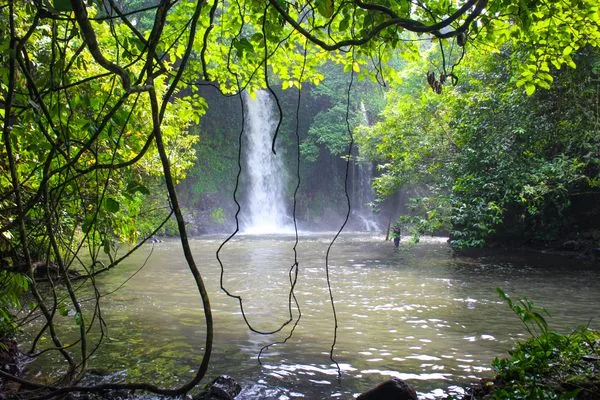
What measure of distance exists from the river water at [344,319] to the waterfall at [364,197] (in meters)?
15.5

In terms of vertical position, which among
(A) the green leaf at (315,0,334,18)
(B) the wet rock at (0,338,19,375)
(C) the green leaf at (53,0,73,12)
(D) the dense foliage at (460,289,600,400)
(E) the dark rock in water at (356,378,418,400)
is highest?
(A) the green leaf at (315,0,334,18)

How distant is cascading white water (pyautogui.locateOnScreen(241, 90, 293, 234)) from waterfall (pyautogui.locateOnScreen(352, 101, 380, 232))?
423 cm

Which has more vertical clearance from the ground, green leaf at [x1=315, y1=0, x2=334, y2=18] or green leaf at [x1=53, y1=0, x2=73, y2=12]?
green leaf at [x1=315, y1=0, x2=334, y2=18]

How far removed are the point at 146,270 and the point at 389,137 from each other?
28.8 feet

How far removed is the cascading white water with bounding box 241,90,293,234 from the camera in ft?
90.5

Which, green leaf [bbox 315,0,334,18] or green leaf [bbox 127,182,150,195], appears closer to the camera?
green leaf [bbox 127,182,150,195]

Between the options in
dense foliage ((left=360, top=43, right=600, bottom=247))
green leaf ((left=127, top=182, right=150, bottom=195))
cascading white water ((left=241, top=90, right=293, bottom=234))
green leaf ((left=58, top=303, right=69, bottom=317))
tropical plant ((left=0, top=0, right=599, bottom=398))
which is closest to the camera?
tropical plant ((left=0, top=0, right=599, bottom=398))

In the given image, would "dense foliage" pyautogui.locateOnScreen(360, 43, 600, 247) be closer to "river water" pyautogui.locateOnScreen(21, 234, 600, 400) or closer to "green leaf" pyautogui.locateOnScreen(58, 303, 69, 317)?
"river water" pyautogui.locateOnScreen(21, 234, 600, 400)

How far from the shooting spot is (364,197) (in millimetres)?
29062

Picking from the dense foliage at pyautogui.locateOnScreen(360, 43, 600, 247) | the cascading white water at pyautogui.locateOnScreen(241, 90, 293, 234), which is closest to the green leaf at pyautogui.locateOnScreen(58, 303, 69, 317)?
the dense foliage at pyautogui.locateOnScreen(360, 43, 600, 247)

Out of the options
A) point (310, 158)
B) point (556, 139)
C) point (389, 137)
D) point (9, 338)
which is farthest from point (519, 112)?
point (310, 158)

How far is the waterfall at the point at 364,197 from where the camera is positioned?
1133 inches

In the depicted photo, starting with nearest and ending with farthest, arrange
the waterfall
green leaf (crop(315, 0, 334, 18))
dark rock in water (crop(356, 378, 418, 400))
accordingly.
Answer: green leaf (crop(315, 0, 334, 18)) → dark rock in water (crop(356, 378, 418, 400)) → the waterfall

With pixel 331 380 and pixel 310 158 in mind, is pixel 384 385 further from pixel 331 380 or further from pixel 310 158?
pixel 310 158
